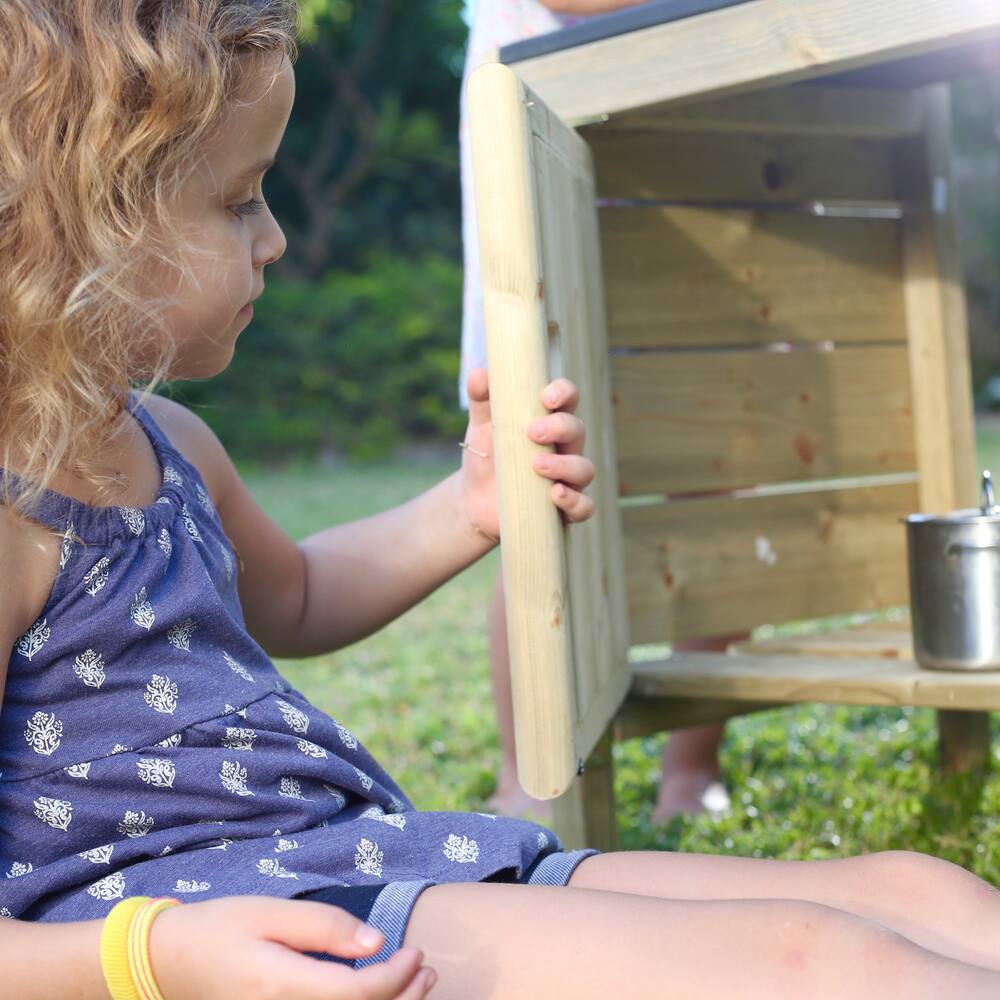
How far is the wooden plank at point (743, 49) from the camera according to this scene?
158cm

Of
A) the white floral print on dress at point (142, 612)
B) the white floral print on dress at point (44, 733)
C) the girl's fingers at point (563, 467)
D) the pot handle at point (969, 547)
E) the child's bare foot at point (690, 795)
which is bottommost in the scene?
the child's bare foot at point (690, 795)

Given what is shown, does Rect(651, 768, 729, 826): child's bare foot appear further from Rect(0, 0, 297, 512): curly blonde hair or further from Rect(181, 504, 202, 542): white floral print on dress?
Rect(0, 0, 297, 512): curly blonde hair

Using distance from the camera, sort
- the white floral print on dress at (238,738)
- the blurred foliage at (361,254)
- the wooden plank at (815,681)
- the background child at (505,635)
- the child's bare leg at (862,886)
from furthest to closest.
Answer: the blurred foliage at (361,254) < the background child at (505,635) < the wooden plank at (815,681) < the white floral print on dress at (238,738) < the child's bare leg at (862,886)

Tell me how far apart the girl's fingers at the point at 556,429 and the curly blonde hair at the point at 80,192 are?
38cm

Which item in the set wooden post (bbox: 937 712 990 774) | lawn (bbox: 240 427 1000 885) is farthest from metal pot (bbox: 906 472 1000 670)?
wooden post (bbox: 937 712 990 774)

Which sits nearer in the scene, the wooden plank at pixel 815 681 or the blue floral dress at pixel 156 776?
the blue floral dress at pixel 156 776

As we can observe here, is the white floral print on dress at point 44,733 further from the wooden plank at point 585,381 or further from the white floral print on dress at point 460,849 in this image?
the wooden plank at point 585,381

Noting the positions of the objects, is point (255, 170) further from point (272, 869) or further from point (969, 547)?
point (969, 547)

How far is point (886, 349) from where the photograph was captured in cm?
263

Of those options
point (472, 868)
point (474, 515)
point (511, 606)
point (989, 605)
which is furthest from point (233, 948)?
point (989, 605)

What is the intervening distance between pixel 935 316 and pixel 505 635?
3.23ft

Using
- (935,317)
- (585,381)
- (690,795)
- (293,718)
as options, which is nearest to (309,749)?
(293,718)

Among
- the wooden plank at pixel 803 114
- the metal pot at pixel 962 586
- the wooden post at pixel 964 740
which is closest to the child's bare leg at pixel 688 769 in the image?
the wooden post at pixel 964 740

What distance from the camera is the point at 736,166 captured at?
2426mm
